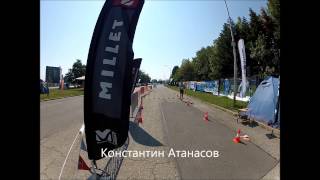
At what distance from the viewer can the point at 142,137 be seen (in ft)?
32.0

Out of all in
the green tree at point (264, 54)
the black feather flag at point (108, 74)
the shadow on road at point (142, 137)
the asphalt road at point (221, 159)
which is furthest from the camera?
the green tree at point (264, 54)

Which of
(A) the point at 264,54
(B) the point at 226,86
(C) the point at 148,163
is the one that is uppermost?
(A) the point at 264,54

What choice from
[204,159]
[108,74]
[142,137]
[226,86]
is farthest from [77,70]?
[108,74]

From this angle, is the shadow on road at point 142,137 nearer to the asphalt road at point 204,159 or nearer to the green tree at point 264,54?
the asphalt road at point 204,159

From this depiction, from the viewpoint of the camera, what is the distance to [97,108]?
3805 millimetres

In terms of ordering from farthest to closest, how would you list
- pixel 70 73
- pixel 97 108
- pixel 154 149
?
pixel 70 73, pixel 154 149, pixel 97 108

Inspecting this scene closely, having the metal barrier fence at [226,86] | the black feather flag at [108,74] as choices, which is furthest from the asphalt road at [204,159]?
the metal barrier fence at [226,86]

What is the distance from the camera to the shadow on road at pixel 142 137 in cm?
883

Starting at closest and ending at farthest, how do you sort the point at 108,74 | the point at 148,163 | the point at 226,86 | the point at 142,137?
the point at 108,74, the point at 148,163, the point at 142,137, the point at 226,86

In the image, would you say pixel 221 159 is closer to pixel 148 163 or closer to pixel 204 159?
pixel 204 159

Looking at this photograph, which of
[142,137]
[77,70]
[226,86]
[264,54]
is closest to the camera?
[142,137]
